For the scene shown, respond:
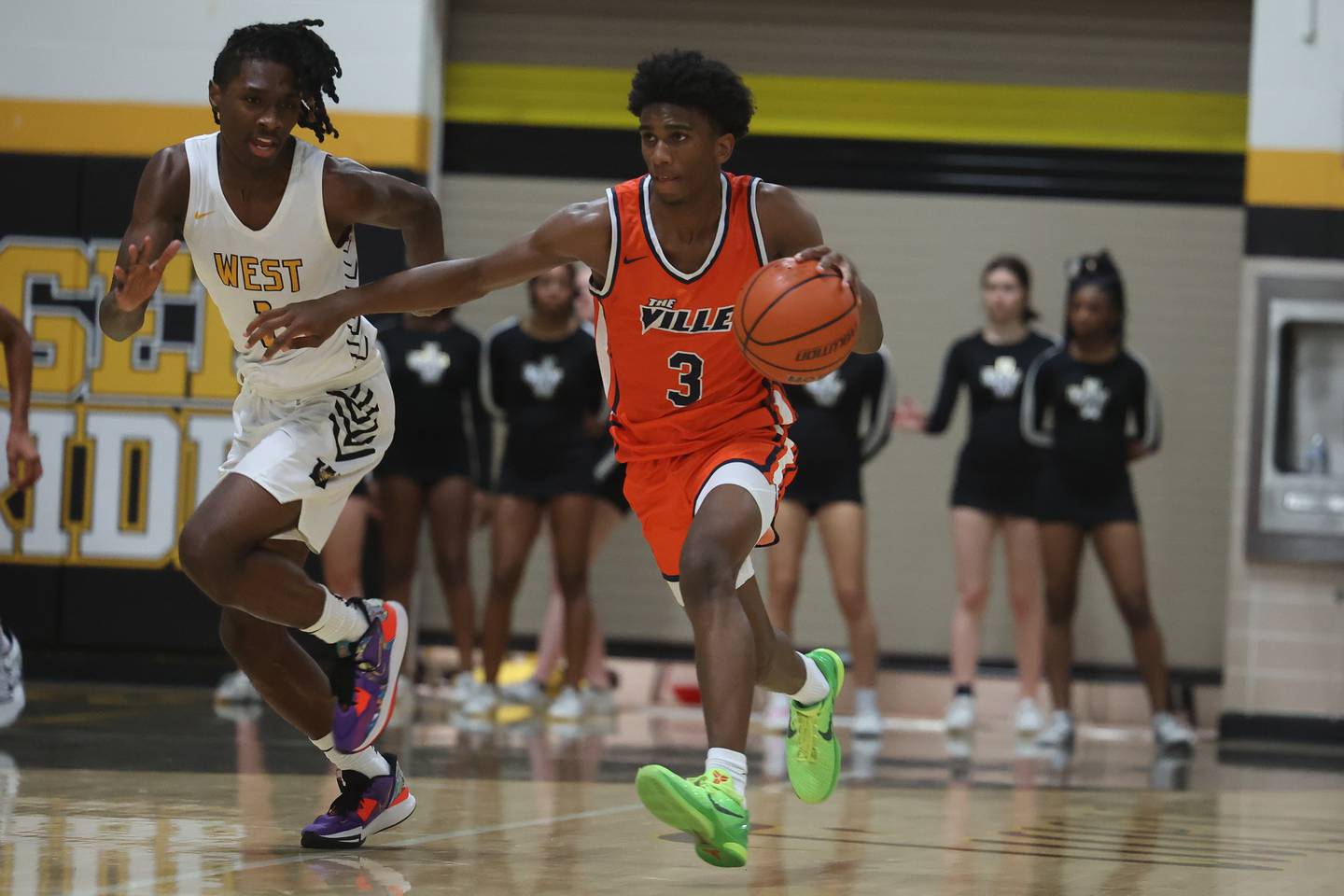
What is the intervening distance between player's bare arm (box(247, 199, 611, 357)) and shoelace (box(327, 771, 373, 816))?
1068 millimetres

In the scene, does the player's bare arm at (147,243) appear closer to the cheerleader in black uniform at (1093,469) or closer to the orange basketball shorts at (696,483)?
the orange basketball shorts at (696,483)

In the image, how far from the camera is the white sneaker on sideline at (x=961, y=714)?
8820mm

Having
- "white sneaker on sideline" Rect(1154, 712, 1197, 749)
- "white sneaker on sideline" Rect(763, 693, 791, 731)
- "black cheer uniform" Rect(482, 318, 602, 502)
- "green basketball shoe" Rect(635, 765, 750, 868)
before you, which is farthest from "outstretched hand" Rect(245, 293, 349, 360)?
"white sneaker on sideline" Rect(1154, 712, 1197, 749)

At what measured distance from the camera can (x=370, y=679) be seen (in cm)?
451

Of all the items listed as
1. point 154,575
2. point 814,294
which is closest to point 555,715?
point 154,575

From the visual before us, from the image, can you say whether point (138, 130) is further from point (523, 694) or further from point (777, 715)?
point (777, 715)

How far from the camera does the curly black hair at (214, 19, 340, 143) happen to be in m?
4.38

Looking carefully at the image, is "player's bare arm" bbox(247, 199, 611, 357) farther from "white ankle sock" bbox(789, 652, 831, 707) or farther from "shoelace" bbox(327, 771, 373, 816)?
"white ankle sock" bbox(789, 652, 831, 707)

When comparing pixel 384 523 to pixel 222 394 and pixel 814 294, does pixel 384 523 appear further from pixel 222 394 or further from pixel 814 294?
pixel 814 294

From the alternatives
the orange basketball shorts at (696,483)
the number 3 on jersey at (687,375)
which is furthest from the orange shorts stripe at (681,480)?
the number 3 on jersey at (687,375)

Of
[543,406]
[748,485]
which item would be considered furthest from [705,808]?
[543,406]

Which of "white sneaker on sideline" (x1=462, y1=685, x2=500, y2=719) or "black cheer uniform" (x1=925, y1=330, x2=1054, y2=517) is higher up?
"black cheer uniform" (x1=925, y1=330, x2=1054, y2=517)

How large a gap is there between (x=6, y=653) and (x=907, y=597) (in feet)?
19.0

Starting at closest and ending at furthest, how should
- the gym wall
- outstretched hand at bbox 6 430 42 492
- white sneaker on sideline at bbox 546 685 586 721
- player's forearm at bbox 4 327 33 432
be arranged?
outstretched hand at bbox 6 430 42 492 → player's forearm at bbox 4 327 33 432 → white sneaker on sideline at bbox 546 685 586 721 → the gym wall
